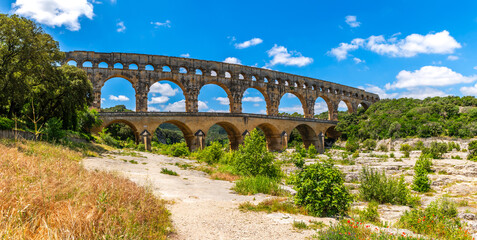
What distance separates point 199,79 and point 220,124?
19.2 ft

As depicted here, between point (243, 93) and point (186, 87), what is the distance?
737 cm

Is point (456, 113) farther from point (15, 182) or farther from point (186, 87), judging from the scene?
point (15, 182)

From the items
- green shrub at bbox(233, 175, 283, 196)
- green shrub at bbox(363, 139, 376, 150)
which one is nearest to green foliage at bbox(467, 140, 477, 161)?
green shrub at bbox(363, 139, 376, 150)

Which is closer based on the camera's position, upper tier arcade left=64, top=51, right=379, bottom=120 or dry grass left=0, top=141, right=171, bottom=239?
dry grass left=0, top=141, right=171, bottom=239

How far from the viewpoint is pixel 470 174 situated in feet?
38.8

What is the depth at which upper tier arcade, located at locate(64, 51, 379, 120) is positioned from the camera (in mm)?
29034

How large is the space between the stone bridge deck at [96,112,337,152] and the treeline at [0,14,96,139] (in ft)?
17.0

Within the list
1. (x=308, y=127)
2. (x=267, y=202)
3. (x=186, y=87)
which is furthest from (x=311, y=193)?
(x=308, y=127)

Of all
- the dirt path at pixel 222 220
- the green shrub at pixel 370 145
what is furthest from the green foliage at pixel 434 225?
the green shrub at pixel 370 145

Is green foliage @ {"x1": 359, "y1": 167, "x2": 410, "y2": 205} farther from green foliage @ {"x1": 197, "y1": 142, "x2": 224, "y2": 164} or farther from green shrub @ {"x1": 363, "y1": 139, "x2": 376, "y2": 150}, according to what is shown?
green shrub @ {"x1": 363, "y1": 139, "x2": 376, "y2": 150}

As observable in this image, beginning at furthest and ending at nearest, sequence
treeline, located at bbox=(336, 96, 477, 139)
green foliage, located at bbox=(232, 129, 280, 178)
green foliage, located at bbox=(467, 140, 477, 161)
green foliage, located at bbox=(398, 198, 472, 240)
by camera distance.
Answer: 1. treeline, located at bbox=(336, 96, 477, 139)
2. green foliage, located at bbox=(467, 140, 477, 161)
3. green foliage, located at bbox=(232, 129, 280, 178)
4. green foliage, located at bbox=(398, 198, 472, 240)

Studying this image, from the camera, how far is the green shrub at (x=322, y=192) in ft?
19.8

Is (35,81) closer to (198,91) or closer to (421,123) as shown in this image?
(198,91)

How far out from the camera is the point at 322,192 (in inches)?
241
